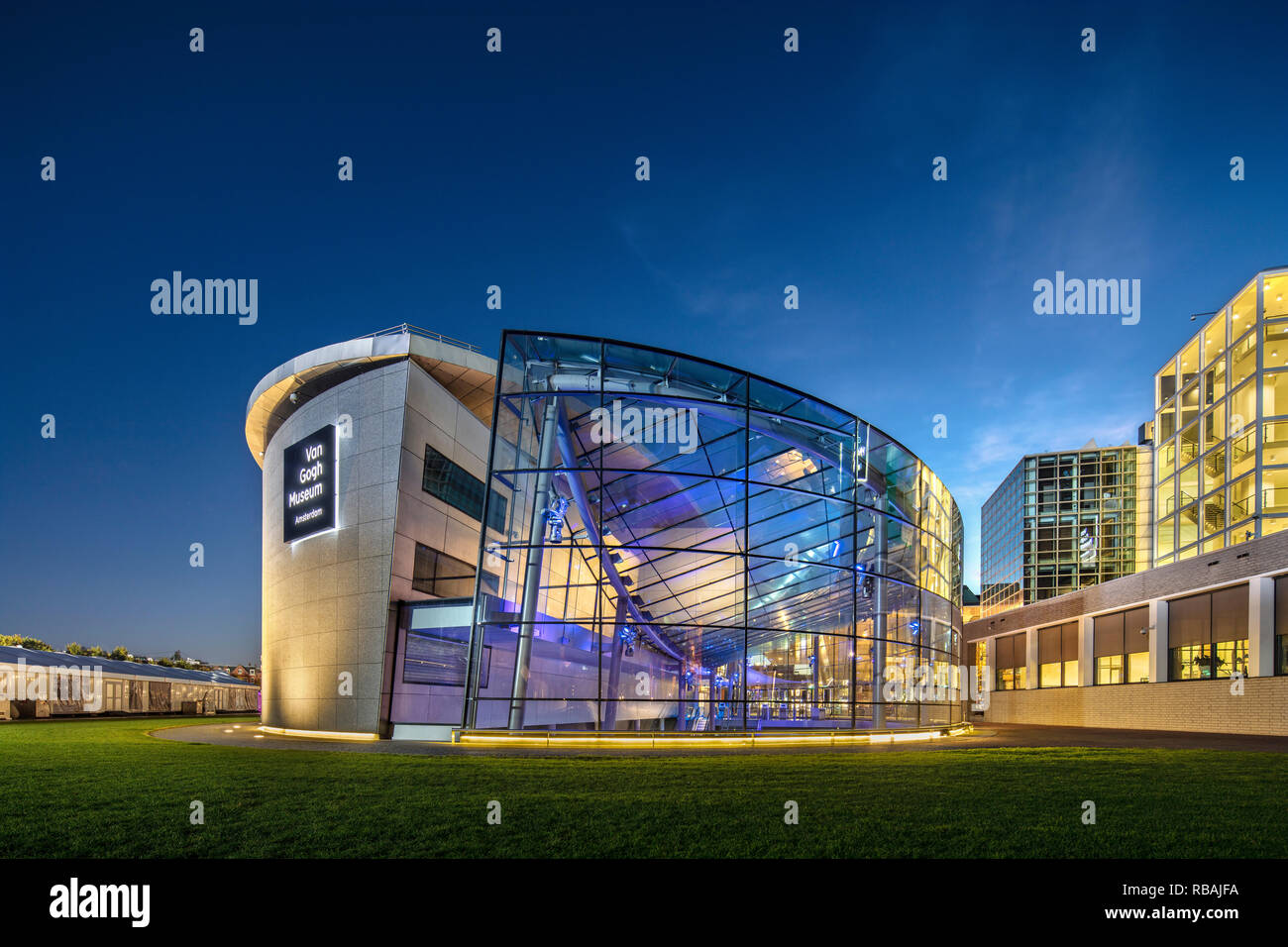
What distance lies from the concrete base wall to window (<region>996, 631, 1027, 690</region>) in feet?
→ 3.61

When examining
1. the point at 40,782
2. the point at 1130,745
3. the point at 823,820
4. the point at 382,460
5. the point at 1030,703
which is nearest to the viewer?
the point at 823,820

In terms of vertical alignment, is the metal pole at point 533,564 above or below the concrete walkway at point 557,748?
above

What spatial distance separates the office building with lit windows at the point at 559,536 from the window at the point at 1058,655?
52.7ft

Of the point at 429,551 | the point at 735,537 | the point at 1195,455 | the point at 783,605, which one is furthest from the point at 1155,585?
the point at 429,551

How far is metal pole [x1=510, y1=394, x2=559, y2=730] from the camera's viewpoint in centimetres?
2044

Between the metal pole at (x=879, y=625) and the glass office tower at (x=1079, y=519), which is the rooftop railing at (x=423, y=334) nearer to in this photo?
the metal pole at (x=879, y=625)

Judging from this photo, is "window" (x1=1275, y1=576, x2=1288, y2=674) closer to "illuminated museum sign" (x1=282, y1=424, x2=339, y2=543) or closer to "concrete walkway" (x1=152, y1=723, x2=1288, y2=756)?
"concrete walkway" (x1=152, y1=723, x2=1288, y2=756)

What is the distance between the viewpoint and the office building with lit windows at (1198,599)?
2897 cm

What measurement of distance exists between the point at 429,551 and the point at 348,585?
2658 mm

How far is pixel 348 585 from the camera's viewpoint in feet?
80.5
